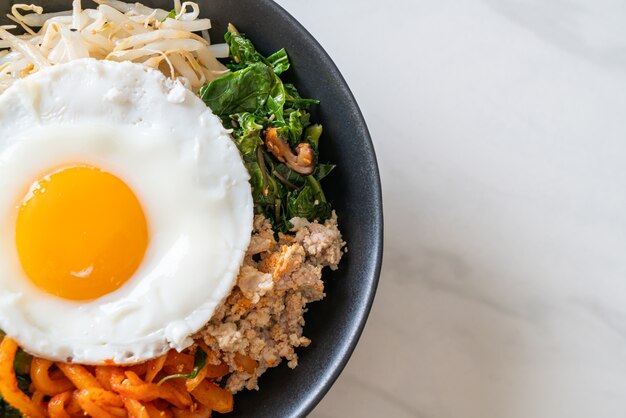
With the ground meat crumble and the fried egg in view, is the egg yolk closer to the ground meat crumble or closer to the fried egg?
the fried egg

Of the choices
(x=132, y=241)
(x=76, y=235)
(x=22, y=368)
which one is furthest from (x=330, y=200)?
(x=22, y=368)

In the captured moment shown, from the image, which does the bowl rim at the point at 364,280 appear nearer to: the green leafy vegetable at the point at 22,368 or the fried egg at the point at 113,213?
the fried egg at the point at 113,213

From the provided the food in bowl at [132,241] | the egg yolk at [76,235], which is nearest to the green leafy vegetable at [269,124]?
the food in bowl at [132,241]

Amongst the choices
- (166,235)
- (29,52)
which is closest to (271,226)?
(166,235)

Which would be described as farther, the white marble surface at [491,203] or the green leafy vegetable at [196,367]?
the white marble surface at [491,203]

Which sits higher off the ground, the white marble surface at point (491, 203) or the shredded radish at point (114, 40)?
the shredded radish at point (114, 40)

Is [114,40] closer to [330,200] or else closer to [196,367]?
[330,200]
